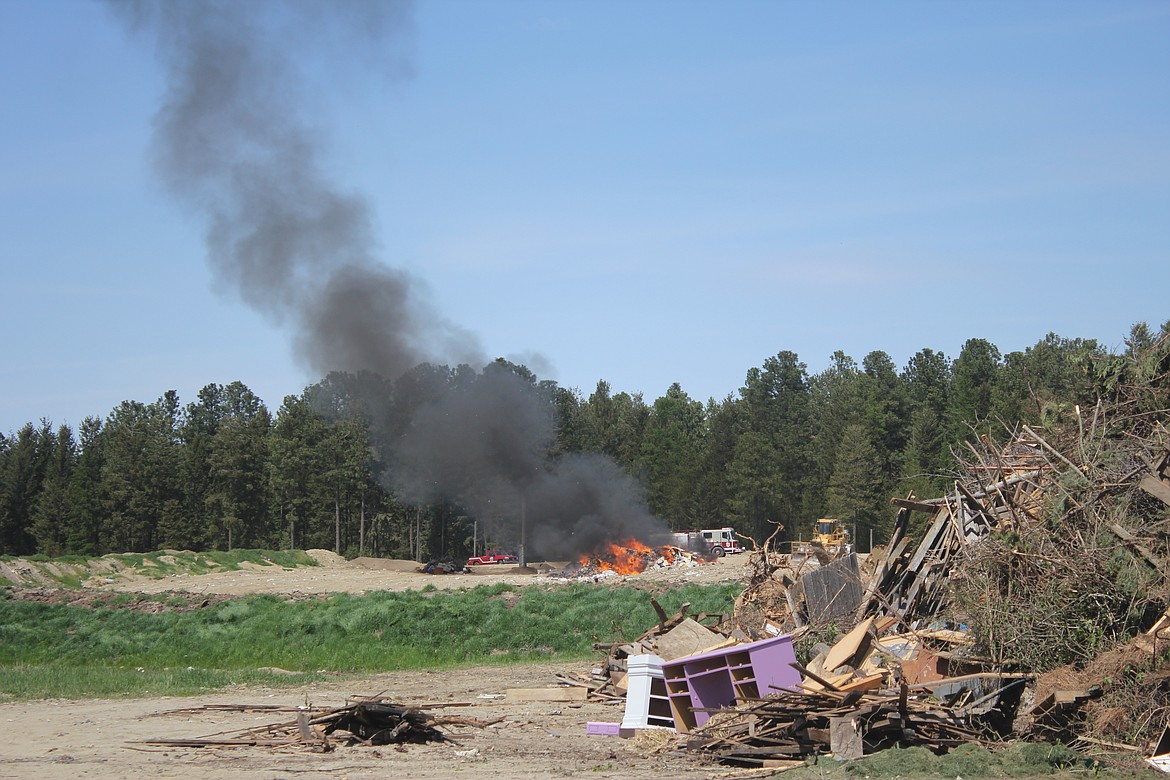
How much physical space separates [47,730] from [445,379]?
3901 cm

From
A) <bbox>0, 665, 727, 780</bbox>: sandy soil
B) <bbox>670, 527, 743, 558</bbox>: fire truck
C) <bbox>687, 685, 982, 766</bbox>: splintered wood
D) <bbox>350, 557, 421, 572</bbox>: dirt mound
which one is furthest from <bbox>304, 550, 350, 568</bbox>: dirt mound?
<bbox>687, 685, 982, 766</bbox>: splintered wood

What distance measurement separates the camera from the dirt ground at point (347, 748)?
10.1m

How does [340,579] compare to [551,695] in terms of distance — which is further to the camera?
[340,579]

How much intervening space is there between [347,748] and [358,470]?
207 feet

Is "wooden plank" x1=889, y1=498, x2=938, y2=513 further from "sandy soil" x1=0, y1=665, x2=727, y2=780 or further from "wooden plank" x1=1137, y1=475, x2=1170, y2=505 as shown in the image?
"sandy soil" x1=0, y1=665, x2=727, y2=780

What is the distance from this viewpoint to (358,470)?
7306cm

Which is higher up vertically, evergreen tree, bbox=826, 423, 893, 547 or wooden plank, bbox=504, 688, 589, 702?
evergreen tree, bbox=826, 423, 893, 547

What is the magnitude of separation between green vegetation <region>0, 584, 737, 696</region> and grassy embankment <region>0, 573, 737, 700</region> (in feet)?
0.08

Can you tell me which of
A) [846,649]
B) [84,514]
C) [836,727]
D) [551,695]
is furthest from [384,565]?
[836,727]

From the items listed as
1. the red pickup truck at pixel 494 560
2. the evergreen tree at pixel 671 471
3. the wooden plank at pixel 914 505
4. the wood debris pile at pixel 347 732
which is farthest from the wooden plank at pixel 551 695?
the evergreen tree at pixel 671 471

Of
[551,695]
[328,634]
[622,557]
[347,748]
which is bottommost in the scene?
[328,634]

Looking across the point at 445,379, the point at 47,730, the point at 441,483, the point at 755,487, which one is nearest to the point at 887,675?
the point at 47,730

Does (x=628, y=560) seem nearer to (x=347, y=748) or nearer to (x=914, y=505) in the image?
(x=914, y=505)

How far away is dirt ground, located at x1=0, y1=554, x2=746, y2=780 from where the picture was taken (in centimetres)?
1014
